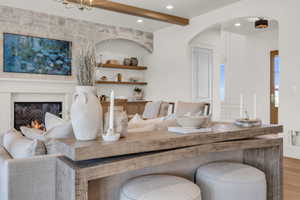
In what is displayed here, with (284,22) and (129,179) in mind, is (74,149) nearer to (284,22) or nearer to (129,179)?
(129,179)

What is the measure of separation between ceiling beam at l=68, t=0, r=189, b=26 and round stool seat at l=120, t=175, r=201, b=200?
420 centimetres

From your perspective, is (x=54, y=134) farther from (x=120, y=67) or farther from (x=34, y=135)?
(x=120, y=67)

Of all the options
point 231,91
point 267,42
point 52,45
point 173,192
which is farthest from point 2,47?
point 267,42

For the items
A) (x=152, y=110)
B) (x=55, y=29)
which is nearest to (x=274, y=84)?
(x=152, y=110)

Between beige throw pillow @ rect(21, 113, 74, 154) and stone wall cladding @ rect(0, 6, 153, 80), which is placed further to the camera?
stone wall cladding @ rect(0, 6, 153, 80)

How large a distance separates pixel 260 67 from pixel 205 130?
19.1ft

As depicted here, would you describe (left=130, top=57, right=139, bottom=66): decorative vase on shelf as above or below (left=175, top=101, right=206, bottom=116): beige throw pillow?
above

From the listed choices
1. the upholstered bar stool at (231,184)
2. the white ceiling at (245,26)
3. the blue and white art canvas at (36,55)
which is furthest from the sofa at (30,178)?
the white ceiling at (245,26)

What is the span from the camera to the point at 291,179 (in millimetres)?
2943

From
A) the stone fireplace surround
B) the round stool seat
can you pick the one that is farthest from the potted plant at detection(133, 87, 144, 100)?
the round stool seat

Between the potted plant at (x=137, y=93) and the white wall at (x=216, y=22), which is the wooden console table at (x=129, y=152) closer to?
the white wall at (x=216, y=22)

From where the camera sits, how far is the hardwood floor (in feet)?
7.92

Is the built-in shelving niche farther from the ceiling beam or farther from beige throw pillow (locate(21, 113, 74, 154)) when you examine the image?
beige throw pillow (locate(21, 113, 74, 154))

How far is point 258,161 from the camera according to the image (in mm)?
2033
